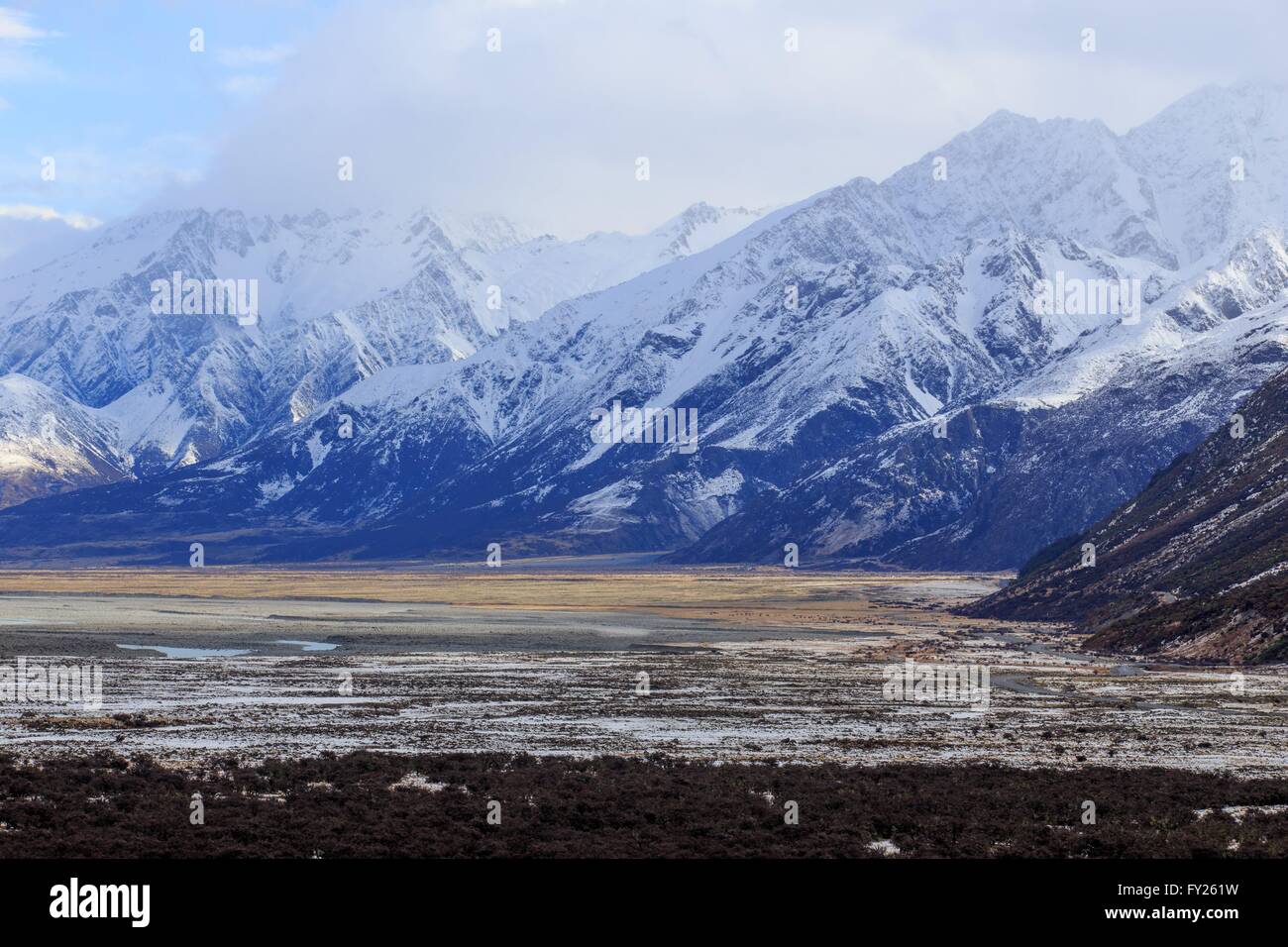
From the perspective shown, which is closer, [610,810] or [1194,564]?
[610,810]

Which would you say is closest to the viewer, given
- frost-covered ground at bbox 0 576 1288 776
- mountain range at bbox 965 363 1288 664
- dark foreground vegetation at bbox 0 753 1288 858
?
dark foreground vegetation at bbox 0 753 1288 858

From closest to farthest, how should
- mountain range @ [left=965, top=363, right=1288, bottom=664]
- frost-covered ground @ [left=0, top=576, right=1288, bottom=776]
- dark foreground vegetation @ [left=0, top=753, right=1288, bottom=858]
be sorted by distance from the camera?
dark foreground vegetation @ [left=0, top=753, right=1288, bottom=858]
frost-covered ground @ [left=0, top=576, right=1288, bottom=776]
mountain range @ [left=965, top=363, right=1288, bottom=664]

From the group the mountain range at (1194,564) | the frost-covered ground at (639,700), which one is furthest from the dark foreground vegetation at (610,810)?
the mountain range at (1194,564)

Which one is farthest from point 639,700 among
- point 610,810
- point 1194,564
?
point 1194,564

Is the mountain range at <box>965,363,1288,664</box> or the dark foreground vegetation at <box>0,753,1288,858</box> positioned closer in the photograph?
the dark foreground vegetation at <box>0,753,1288,858</box>

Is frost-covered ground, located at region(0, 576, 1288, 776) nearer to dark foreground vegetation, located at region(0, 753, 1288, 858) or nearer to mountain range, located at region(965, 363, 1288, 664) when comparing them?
dark foreground vegetation, located at region(0, 753, 1288, 858)

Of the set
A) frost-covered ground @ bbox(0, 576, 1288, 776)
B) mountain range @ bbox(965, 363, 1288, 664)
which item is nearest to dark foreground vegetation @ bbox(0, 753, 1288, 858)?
frost-covered ground @ bbox(0, 576, 1288, 776)

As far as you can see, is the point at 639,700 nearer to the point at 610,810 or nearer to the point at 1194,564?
the point at 610,810

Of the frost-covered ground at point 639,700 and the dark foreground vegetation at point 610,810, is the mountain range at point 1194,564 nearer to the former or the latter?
the frost-covered ground at point 639,700
